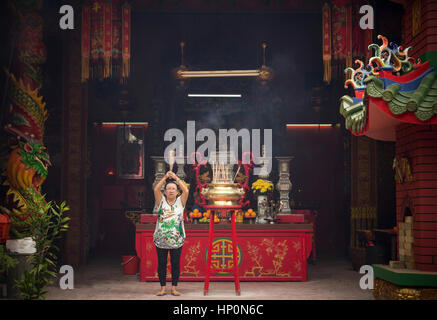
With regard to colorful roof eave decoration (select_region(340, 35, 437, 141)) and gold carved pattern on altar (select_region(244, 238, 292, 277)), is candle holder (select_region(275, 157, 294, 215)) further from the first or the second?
colorful roof eave decoration (select_region(340, 35, 437, 141))

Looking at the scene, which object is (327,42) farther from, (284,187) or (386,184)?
(386,184)

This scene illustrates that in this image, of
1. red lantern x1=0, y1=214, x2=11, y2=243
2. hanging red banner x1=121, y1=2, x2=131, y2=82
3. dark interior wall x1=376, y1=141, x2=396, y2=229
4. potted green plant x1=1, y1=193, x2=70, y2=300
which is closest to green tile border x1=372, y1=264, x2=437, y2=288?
potted green plant x1=1, y1=193, x2=70, y2=300

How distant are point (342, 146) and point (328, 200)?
161 centimetres

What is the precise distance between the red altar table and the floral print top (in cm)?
153

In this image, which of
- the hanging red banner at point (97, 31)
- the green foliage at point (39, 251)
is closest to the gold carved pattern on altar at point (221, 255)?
the green foliage at point (39, 251)

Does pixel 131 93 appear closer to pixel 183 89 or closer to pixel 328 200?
pixel 183 89

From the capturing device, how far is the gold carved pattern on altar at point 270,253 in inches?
337

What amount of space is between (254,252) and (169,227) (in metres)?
2.07

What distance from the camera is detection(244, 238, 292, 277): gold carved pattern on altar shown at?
28.1 ft

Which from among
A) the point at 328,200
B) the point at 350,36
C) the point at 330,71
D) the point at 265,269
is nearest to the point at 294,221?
the point at 265,269

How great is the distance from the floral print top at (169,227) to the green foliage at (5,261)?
1.77 meters

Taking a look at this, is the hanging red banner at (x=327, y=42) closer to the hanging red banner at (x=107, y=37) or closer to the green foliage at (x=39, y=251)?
the hanging red banner at (x=107, y=37)

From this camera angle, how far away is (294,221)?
8.96 meters

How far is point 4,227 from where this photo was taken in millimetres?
6691
